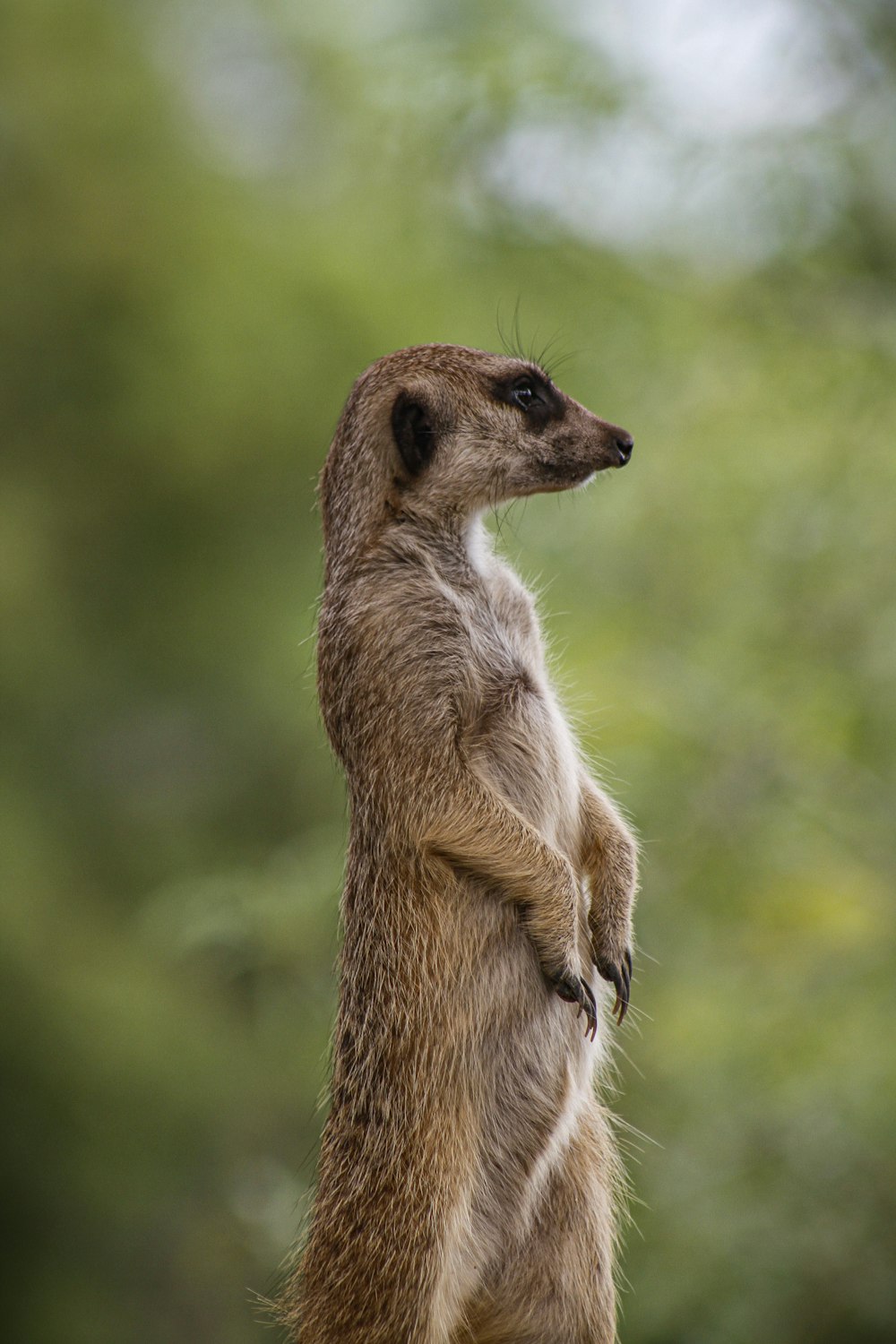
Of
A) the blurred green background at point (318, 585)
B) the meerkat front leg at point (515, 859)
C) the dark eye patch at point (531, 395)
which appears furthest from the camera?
the blurred green background at point (318, 585)

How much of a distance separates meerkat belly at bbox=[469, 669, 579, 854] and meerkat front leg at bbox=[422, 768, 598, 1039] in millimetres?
62

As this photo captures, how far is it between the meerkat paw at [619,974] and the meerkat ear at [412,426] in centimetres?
70

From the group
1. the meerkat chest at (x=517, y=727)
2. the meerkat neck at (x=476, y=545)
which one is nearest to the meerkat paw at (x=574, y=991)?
the meerkat chest at (x=517, y=727)

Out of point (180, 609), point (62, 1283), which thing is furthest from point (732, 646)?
point (62, 1283)

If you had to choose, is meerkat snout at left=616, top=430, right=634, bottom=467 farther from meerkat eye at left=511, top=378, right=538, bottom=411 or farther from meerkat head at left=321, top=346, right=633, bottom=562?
meerkat eye at left=511, top=378, right=538, bottom=411

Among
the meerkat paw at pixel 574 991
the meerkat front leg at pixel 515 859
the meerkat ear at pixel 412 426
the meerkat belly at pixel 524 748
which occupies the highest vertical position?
the meerkat ear at pixel 412 426

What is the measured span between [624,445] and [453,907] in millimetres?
627

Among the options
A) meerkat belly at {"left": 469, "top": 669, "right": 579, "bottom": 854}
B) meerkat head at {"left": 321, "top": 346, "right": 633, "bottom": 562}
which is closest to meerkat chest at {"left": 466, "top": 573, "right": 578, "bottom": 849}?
meerkat belly at {"left": 469, "top": 669, "right": 579, "bottom": 854}

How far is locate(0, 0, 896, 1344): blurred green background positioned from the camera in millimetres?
3029

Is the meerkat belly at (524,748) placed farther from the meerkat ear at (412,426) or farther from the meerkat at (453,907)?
the meerkat ear at (412,426)

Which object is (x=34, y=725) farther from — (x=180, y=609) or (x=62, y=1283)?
(x=62, y=1283)

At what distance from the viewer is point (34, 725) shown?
18.4 feet

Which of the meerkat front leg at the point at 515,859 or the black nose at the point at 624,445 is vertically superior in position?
the black nose at the point at 624,445

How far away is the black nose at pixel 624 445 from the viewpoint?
5.16 ft
